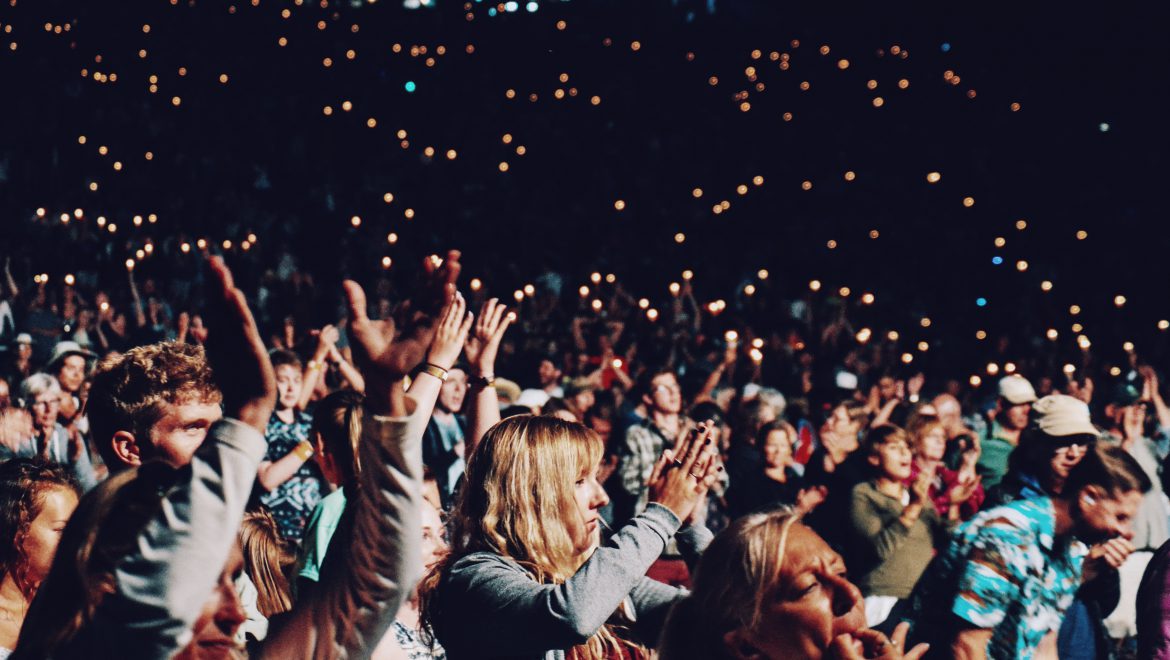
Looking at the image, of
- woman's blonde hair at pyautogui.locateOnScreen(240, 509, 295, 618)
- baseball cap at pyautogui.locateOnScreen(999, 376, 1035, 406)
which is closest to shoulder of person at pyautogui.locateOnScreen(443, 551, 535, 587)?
woman's blonde hair at pyautogui.locateOnScreen(240, 509, 295, 618)

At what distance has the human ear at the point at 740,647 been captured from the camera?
2336mm

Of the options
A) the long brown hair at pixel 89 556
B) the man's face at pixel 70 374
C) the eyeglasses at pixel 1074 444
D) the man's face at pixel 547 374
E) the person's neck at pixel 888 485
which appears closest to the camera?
the long brown hair at pixel 89 556

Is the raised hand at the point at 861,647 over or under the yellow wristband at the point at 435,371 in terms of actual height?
under

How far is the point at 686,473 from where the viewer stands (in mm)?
3068

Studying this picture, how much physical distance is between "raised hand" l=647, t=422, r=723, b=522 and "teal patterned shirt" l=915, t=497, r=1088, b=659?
2.77 ft

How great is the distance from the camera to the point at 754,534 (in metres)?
2.43

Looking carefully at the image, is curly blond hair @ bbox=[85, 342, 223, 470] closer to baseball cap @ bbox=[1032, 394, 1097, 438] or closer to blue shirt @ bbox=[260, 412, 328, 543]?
blue shirt @ bbox=[260, 412, 328, 543]

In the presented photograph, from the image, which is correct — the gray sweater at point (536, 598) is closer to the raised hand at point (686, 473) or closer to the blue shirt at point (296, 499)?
the raised hand at point (686, 473)

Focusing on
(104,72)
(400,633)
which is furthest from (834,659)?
(104,72)

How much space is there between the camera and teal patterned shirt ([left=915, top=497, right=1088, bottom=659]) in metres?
3.38

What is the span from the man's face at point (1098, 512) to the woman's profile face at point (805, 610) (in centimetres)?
167

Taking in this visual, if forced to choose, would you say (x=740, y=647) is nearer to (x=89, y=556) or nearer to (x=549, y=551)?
(x=549, y=551)

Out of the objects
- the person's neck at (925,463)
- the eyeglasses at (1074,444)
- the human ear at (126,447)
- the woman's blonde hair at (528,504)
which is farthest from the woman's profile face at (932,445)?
the human ear at (126,447)

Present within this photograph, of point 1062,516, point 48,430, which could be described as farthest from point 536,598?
point 48,430
